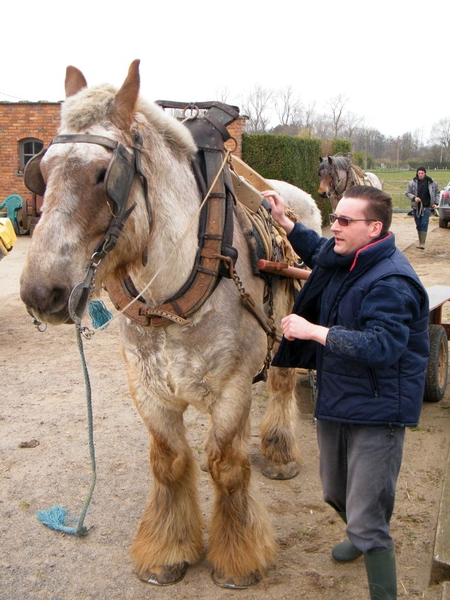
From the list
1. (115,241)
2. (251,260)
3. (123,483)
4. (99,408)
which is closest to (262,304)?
(251,260)

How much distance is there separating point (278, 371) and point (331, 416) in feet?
5.53

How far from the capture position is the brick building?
16.3 metres

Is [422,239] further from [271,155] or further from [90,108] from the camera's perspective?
[90,108]

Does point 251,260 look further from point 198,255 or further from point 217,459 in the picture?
point 217,459

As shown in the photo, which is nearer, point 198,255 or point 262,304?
point 198,255

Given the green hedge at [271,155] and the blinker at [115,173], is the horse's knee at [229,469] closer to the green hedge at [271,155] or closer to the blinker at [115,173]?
the blinker at [115,173]

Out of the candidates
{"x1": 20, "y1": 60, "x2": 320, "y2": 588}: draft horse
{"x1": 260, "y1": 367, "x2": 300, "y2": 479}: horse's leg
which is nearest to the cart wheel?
{"x1": 260, "y1": 367, "x2": 300, "y2": 479}: horse's leg

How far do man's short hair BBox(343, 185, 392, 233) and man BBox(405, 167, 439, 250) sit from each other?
12161mm

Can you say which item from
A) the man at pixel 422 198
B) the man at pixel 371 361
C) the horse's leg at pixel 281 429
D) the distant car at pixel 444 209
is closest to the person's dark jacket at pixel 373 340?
the man at pixel 371 361

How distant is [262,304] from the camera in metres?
3.06

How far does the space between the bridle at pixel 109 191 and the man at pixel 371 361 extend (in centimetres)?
77

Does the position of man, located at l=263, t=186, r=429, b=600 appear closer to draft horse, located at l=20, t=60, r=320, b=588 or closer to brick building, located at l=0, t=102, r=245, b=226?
draft horse, located at l=20, t=60, r=320, b=588

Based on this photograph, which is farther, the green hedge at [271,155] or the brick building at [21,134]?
the brick building at [21,134]

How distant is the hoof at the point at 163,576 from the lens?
2885 mm
